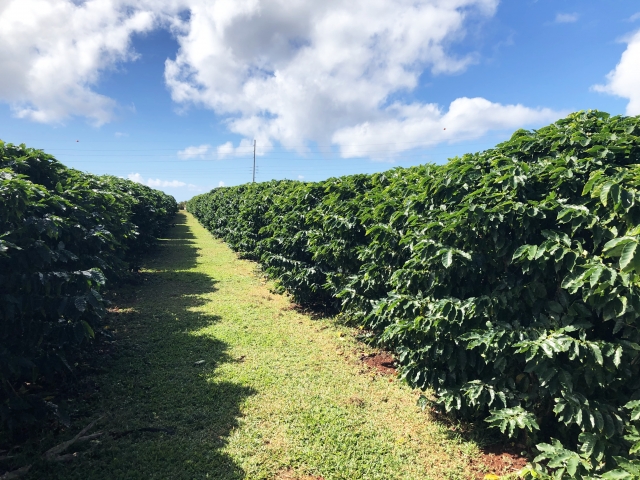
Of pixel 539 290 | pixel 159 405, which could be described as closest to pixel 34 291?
pixel 159 405

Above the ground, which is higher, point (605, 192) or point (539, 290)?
point (605, 192)

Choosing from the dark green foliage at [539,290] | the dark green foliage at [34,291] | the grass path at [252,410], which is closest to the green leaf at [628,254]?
the dark green foliage at [539,290]

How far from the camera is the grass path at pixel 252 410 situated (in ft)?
10.4

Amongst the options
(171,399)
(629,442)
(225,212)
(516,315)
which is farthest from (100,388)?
(225,212)

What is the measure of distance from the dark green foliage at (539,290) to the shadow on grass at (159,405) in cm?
212

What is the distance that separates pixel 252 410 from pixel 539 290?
316cm

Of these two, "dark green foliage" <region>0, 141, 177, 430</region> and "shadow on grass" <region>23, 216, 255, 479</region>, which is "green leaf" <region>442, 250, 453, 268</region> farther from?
"dark green foliage" <region>0, 141, 177, 430</region>

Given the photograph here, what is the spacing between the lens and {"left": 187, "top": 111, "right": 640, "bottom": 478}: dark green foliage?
252 cm

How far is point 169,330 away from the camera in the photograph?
6504 mm

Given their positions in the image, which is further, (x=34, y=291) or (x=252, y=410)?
(x=252, y=410)

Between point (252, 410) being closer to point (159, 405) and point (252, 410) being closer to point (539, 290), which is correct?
point (159, 405)

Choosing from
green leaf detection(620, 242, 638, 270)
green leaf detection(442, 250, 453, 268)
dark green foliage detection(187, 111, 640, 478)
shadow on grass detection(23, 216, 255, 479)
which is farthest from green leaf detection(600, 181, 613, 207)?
shadow on grass detection(23, 216, 255, 479)

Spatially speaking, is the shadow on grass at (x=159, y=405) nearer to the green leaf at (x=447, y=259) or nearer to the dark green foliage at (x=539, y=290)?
the dark green foliage at (x=539, y=290)

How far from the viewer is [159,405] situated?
4.12m
